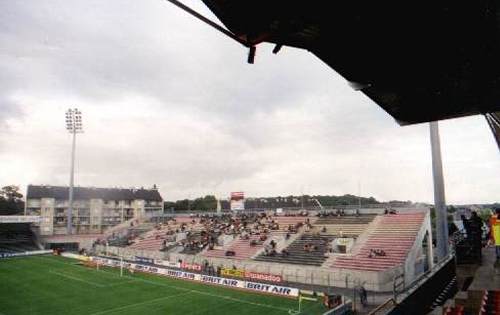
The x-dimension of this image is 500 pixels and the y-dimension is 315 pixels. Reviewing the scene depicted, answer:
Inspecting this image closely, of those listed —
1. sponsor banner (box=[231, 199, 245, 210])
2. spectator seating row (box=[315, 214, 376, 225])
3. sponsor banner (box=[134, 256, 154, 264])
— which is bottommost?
sponsor banner (box=[134, 256, 154, 264])

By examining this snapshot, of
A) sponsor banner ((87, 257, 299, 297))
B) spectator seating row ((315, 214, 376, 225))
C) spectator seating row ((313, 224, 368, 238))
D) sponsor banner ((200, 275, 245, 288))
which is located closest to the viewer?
sponsor banner ((87, 257, 299, 297))

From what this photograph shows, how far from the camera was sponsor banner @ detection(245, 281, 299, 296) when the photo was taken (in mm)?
30922

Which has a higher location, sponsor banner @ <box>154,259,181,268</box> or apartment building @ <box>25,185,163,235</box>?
apartment building @ <box>25,185,163,235</box>

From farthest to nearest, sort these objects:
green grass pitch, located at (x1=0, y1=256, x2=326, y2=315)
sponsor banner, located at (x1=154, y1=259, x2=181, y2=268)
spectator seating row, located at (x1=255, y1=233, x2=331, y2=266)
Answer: sponsor banner, located at (x1=154, y1=259, x2=181, y2=268) → spectator seating row, located at (x1=255, y1=233, x2=331, y2=266) → green grass pitch, located at (x1=0, y1=256, x2=326, y2=315)

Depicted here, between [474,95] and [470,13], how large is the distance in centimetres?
352

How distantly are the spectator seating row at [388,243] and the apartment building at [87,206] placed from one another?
62.7 m

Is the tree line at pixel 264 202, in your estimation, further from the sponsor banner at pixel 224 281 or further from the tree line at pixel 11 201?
the sponsor banner at pixel 224 281

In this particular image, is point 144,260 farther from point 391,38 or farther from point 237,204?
point 391,38

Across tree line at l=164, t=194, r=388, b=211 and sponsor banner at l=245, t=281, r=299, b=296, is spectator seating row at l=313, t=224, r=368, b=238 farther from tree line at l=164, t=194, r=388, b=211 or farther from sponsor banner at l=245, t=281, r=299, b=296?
tree line at l=164, t=194, r=388, b=211

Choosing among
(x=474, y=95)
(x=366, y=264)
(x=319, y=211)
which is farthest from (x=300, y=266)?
(x=474, y=95)

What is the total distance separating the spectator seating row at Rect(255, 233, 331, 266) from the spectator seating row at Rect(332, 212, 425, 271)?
7.44ft

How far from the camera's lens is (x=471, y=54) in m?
5.97

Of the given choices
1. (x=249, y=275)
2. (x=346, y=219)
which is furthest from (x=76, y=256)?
(x=346, y=219)

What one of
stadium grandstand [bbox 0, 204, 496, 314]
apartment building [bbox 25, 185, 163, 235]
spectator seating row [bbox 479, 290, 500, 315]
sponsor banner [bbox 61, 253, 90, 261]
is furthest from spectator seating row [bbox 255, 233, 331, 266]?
apartment building [bbox 25, 185, 163, 235]
